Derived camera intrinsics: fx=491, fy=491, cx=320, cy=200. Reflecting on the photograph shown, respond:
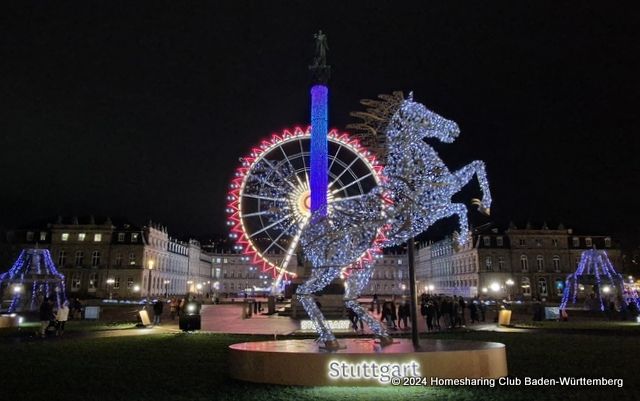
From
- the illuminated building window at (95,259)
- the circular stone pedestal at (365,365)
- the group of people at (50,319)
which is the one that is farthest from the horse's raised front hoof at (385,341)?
the illuminated building window at (95,259)

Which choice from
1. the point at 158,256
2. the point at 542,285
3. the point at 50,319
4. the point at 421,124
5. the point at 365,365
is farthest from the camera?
the point at 158,256

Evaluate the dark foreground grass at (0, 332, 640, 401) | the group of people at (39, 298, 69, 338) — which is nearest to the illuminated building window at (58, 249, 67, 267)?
the group of people at (39, 298, 69, 338)

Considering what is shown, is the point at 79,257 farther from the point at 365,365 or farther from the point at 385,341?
the point at 365,365

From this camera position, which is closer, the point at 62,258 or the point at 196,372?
the point at 196,372

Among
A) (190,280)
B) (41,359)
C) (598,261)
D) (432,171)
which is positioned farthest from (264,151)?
(190,280)

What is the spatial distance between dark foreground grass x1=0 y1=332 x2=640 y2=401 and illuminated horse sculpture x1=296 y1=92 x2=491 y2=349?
8.94 ft

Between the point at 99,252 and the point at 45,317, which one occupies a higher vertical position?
the point at 99,252

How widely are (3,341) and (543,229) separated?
103360mm

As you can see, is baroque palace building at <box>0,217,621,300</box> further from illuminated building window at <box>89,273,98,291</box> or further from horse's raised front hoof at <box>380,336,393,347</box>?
horse's raised front hoof at <box>380,336,393,347</box>

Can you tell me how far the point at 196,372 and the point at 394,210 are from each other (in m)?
7.16

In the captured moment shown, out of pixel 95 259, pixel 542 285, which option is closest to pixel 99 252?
pixel 95 259

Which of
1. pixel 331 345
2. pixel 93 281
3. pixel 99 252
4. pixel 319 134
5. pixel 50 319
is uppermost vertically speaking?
pixel 319 134

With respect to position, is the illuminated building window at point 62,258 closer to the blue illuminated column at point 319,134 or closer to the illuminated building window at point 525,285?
the blue illuminated column at point 319,134

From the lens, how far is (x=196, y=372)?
544 inches
